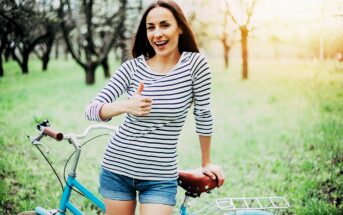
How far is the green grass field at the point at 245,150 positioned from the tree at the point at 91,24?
2216 mm

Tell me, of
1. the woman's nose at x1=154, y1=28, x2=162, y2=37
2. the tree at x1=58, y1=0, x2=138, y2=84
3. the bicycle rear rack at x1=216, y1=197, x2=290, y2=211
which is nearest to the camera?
the bicycle rear rack at x1=216, y1=197, x2=290, y2=211

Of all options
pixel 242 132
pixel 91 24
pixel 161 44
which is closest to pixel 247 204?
pixel 161 44

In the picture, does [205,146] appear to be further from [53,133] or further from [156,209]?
[53,133]

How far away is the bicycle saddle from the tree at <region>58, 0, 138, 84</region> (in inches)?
195

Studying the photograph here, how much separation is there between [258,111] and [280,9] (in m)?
3.06

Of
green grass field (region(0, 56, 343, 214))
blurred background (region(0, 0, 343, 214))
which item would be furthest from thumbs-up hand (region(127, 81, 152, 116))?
green grass field (region(0, 56, 343, 214))

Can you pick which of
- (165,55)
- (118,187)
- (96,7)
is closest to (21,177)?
(118,187)

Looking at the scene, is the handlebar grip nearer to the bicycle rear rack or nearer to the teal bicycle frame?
the teal bicycle frame

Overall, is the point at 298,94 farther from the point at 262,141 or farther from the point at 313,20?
the point at 313,20

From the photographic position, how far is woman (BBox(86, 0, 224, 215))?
217 cm

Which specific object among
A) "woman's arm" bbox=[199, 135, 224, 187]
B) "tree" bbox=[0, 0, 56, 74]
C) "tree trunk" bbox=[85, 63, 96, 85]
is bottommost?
"tree trunk" bbox=[85, 63, 96, 85]

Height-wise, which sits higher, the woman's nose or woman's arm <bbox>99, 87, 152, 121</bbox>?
the woman's nose

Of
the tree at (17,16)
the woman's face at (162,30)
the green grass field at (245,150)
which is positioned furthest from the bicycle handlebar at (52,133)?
the tree at (17,16)

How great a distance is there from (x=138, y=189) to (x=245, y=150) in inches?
173
